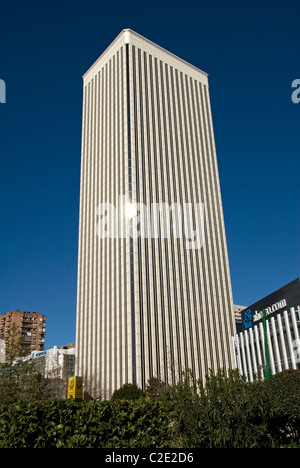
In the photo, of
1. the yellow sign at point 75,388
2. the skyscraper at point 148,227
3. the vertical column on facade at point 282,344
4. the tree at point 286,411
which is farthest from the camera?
the skyscraper at point 148,227

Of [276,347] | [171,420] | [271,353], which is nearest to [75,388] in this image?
[271,353]

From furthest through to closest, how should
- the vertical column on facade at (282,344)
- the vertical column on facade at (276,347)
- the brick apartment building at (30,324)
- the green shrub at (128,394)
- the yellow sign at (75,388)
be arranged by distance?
the brick apartment building at (30,324) → the yellow sign at (75,388) → the vertical column on facade at (276,347) → the vertical column on facade at (282,344) → the green shrub at (128,394)

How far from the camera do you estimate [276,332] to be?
5697 cm

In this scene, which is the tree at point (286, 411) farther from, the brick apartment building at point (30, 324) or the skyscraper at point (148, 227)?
the brick apartment building at point (30, 324)

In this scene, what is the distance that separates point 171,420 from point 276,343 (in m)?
43.0

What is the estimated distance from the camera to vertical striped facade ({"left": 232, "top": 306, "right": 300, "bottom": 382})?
169 ft

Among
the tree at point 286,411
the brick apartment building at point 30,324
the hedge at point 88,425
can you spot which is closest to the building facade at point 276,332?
the tree at point 286,411

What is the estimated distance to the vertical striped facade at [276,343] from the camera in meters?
51.5

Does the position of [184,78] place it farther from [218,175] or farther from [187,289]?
[187,289]

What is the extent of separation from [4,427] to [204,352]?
220ft

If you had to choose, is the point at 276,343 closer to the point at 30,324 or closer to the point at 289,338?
the point at 289,338

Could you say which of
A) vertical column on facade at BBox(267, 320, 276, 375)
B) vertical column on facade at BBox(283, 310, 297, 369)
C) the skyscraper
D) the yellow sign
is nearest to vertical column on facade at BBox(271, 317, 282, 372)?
vertical column on facade at BBox(267, 320, 276, 375)

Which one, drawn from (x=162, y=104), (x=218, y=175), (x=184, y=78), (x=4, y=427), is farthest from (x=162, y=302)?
(x=4, y=427)

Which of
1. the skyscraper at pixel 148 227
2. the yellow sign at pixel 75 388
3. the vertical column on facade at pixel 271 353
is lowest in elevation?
the yellow sign at pixel 75 388
